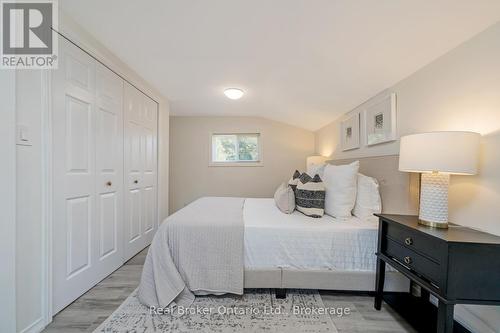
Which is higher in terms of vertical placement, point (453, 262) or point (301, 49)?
point (301, 49)

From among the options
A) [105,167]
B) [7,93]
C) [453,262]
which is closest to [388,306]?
[453,262]

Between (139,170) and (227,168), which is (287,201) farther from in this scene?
(227,168)

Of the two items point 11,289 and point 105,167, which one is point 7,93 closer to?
point 105,167

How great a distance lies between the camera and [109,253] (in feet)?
7.24

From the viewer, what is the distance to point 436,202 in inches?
55.0

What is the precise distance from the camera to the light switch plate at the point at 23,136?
1.31 metres

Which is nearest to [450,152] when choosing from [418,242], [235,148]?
[418,242]

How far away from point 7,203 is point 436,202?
99.0 inches

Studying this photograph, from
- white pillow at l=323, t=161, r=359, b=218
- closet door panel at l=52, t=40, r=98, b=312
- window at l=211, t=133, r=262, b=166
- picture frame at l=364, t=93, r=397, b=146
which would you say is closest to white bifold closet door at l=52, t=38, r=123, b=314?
closet door panel at l=52, t=40, r=98, b=312

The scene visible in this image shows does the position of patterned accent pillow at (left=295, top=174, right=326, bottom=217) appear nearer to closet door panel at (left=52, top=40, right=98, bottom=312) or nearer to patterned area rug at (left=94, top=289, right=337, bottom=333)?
patterned area rug at (left=94, top=289, right=337, bottom=333)

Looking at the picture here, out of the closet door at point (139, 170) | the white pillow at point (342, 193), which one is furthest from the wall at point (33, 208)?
the white pillow at point (342, 193)

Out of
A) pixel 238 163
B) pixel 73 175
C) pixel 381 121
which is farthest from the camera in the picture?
pixel 238 163

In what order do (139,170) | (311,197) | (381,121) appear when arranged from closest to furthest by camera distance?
(311,197)
(381,121)
(139,170)

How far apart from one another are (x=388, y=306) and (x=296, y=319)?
0.77 meters
